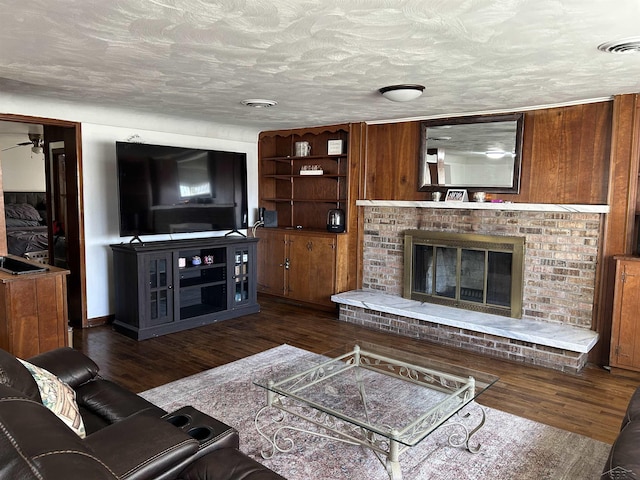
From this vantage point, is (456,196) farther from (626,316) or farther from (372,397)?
(372,397)

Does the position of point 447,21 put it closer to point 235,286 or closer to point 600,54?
point 600,54

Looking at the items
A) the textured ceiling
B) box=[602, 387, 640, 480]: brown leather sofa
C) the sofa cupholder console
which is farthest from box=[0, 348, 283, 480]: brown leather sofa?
the textured ceiling

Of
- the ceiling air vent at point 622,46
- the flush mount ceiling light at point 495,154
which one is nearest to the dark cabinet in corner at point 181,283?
the flush mount ceiling light at point 495,154

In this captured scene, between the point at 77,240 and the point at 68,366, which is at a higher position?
the point at 77,240

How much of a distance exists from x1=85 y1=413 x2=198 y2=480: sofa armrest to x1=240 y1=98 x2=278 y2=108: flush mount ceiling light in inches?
122

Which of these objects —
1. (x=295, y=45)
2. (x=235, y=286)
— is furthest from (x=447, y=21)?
(x=235, y=286)

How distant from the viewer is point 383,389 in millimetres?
2963

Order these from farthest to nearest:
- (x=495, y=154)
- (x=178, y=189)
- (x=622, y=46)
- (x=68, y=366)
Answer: (x=178, y=189)
(x=495, y=154)
(x=622, y=46)
(x=68, y=366)

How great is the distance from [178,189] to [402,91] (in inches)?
103

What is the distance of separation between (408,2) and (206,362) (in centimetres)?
305

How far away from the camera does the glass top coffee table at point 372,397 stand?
7.78 ft

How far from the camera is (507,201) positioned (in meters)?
4.50

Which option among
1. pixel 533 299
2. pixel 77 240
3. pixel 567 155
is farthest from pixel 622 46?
pixel 77 240

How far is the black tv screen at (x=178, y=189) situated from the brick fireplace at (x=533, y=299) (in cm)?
182
